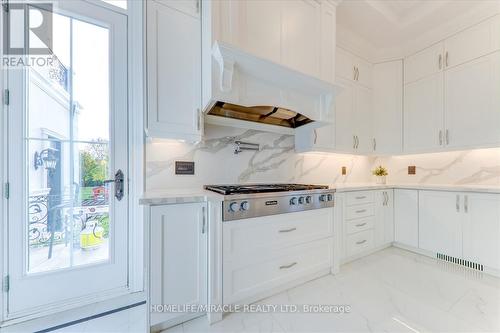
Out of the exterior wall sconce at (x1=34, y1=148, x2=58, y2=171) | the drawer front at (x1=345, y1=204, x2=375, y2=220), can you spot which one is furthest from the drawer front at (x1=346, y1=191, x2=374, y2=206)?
the exterior wall sconce at (x1=34, y1=148, x2=58, y2=171)

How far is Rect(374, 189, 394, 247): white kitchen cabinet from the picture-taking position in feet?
8.71

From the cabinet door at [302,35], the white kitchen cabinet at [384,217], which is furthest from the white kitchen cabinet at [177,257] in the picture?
the white kitchen cabinet at [384,217]

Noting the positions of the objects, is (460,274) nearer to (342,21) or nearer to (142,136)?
(342,21)

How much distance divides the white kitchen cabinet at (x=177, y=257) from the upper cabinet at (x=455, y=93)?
3.05m

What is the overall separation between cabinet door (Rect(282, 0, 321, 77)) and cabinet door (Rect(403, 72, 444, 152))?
5.65 ft

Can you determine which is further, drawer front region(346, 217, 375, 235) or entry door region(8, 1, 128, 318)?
drawer front region(346, 217, 375, 235)

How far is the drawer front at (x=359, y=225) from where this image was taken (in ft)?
7.71

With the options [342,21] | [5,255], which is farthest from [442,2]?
[5,255]

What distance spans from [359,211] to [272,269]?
53.9 inches

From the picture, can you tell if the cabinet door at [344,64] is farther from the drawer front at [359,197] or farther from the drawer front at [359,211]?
the drawer front at [359,211]

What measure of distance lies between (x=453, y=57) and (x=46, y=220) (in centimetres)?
438

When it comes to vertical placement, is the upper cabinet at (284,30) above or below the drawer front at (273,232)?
above

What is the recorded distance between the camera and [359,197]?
2.44 metres

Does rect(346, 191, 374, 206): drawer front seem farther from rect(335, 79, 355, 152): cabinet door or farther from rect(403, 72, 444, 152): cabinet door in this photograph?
rect(403, 72, 444, 152): cabinet door
